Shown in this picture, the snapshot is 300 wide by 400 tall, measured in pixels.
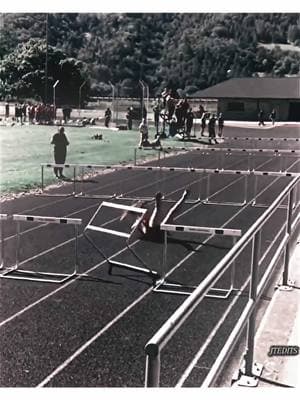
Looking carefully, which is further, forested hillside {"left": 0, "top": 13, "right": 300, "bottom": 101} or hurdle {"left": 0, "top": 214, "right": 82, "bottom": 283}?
hurdle {"left": 0, "top": 214, "right": 82, "bottom": 283}

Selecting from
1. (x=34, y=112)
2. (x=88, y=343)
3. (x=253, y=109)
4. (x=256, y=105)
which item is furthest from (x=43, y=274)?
(x=256, y=105)

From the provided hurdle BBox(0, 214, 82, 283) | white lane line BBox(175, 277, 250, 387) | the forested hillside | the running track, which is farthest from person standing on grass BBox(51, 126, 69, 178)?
white lane line BBox(175, 277, 250, 387)

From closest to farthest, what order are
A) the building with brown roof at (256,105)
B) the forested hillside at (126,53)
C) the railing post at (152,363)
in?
the railing post at (152,363), the forested hillside at (126,53), the building with brown roof at (256,105)

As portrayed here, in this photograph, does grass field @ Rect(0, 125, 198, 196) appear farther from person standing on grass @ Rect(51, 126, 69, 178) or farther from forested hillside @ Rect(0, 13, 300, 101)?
forested hillside @ Rect(0, 13, 300, 101)

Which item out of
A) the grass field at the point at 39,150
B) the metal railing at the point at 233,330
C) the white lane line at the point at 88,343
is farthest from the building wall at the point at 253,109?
the metal railing at the point at 233,330

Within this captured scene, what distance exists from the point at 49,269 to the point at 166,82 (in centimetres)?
636

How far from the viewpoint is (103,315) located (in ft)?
21.3

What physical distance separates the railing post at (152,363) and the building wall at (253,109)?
161 feet

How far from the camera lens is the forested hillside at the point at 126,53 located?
7.61m

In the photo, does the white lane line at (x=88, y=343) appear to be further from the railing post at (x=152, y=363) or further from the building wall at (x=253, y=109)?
the building wall at (x=253, y=109)

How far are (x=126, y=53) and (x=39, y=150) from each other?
1224 cm

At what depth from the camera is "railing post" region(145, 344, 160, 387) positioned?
253cm

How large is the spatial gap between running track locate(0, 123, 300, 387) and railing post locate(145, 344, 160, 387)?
2.25 metres
